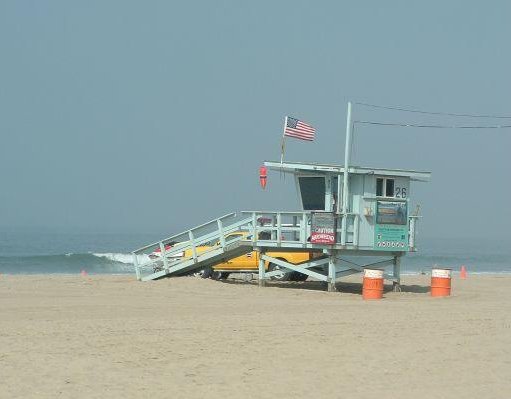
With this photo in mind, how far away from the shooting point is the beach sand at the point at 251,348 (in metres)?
9.71

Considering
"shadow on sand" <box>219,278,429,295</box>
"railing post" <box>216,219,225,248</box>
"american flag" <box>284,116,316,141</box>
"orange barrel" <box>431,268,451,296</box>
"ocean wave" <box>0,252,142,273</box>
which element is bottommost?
"ocean wave" <box>0,252,142,273</box>

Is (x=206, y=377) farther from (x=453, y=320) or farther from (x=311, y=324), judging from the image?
(x=453, y=320)

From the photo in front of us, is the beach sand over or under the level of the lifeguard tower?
under

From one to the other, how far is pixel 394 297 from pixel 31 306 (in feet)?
31.2

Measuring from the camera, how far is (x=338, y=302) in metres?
20.0

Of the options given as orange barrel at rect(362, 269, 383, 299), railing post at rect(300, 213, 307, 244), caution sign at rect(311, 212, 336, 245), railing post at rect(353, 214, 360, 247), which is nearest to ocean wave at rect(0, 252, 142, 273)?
railing post at rect(300, 213, 307, 244)

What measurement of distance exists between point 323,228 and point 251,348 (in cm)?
1080

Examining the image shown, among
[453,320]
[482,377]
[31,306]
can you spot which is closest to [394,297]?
[453,320]

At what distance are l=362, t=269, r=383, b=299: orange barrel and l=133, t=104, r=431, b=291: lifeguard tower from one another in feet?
5.70

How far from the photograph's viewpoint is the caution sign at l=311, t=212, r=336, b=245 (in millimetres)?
22562

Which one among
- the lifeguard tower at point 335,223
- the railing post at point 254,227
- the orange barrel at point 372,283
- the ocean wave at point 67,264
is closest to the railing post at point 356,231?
the lifeguard tower at point 335,223

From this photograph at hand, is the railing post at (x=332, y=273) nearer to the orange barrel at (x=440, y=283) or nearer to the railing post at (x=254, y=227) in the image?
the railing post at (x=254, y=227)

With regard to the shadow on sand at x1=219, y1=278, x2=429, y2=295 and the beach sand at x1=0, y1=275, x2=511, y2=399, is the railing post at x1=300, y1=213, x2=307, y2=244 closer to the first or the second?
the shadow on sand at x1=219, y1=278, x2=429, y2=295

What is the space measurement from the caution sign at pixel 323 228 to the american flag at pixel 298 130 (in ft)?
10.0
